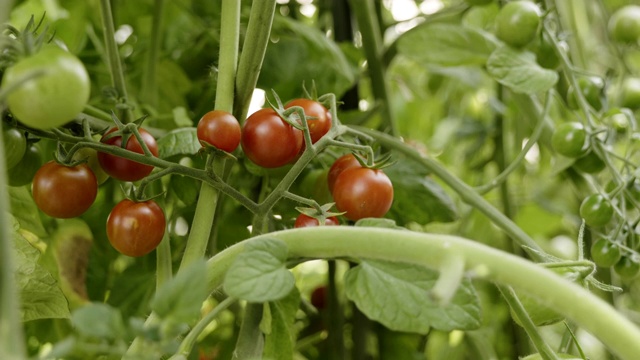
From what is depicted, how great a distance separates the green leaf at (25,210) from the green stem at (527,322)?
0.30 metres

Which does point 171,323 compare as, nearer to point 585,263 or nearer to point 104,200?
point 585,263

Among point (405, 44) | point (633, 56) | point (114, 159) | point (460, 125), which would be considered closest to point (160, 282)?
point (114, 159)

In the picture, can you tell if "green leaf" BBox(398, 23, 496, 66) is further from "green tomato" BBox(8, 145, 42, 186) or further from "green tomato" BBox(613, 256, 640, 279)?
"green tomato" BBox(8, 145, 42, 186)

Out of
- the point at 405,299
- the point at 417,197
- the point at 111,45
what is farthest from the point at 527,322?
the point at 111,45

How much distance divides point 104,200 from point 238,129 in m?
0.24

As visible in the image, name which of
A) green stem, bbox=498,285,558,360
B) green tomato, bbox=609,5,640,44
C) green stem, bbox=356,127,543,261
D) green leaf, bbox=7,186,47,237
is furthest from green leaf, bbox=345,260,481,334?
green tomato, bbox=609,5,640,44

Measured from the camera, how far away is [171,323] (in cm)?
23

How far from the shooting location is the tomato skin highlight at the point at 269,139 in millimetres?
350

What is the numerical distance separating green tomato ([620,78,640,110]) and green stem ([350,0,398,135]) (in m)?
0.19

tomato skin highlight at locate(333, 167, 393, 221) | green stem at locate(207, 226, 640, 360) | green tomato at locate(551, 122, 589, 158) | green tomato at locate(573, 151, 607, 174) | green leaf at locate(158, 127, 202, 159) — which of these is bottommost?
green tomato at locate(573, 151, 607, 174)

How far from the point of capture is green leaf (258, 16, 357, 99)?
0.58 metres

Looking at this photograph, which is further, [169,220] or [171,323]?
[169,220]

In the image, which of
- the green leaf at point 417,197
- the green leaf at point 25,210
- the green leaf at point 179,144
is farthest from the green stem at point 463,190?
the green leaf at point 25,210

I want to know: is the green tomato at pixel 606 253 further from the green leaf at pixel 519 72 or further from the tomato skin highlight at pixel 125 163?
the tomato skin highlight at pixel 125 163
